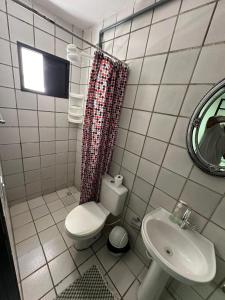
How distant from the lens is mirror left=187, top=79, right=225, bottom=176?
823mm

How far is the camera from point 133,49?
118cm

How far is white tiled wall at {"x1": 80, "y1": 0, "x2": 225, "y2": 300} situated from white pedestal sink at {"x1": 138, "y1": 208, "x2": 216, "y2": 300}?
0.33ft

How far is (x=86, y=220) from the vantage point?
1323 millimetres

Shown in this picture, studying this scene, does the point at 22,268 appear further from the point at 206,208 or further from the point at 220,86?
the point at 220,86

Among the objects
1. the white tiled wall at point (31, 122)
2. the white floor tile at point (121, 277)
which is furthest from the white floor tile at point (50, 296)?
the white tiled wall at point (31, 122)

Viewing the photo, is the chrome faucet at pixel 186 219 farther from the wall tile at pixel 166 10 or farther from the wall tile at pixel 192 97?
the wall tile at pixel 166 10

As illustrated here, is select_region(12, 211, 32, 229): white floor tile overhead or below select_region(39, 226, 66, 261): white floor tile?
overhead

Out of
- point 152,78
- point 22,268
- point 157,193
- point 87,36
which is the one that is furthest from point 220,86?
point 22,268

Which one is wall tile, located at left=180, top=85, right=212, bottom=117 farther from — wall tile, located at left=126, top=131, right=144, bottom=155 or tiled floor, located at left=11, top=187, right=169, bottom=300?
tiled floor, located at left=11, top=187, right=169, bottom=300

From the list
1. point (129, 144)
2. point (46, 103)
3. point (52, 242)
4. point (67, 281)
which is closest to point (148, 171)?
point (129, 144)

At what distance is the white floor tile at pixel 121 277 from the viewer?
46.7 inches

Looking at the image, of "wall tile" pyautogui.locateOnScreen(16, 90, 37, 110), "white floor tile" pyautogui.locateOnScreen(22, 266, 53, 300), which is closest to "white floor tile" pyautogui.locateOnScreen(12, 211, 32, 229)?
"white floor tile" pyautogui.locateOnScreen(22, 266, 53, 300)

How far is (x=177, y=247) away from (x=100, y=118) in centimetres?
123

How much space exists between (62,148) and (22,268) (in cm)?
135
